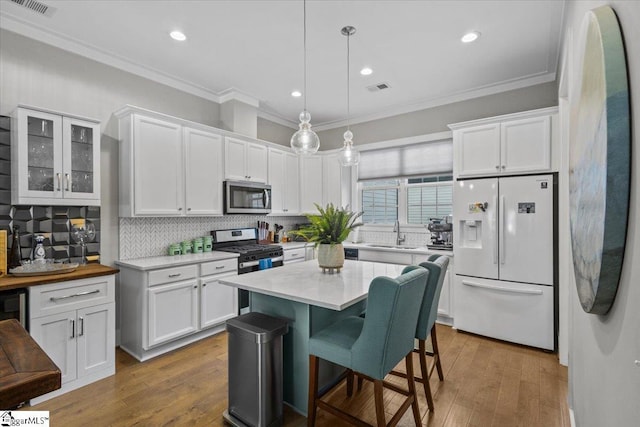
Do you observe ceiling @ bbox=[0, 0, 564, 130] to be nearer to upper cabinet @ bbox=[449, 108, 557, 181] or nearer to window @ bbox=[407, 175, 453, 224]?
upper cabinet @ bbox=[449, 108, 557, 181]

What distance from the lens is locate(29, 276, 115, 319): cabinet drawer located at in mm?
2309

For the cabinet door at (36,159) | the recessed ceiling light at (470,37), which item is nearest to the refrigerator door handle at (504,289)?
the recessed ceiling light at (470,37)

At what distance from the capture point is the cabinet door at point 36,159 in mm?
2502

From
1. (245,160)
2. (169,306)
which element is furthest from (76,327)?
(245,160)

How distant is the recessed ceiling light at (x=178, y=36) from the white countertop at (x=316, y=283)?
7.45ft

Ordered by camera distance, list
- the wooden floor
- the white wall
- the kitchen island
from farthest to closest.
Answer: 1. the wooden floor
2. the kitchen island
3. the white wall

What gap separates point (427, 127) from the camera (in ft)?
14.8

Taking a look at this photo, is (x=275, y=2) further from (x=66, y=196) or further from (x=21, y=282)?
(x=21, y=282)

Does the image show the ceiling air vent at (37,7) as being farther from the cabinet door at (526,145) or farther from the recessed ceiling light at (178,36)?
the cabinet door at (526,145)

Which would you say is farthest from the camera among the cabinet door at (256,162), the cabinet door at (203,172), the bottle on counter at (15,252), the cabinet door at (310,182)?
the cabinet door at (310,182)

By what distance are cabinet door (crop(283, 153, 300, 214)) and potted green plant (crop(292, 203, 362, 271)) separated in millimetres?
2495

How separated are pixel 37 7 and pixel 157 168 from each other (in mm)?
1535

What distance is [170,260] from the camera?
328cm

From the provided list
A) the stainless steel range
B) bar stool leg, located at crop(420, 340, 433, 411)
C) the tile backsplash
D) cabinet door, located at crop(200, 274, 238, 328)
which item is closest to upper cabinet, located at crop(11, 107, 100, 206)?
the tile backsplash
